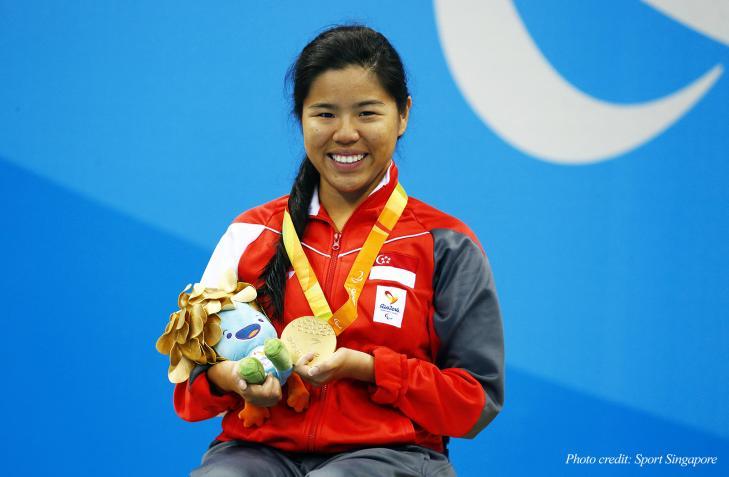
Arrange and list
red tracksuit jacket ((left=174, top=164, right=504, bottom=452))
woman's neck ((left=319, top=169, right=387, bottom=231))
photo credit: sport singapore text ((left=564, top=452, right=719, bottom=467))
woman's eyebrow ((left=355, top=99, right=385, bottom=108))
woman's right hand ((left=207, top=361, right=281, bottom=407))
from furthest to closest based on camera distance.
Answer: photo credit: sport singapore text ((left=564, top=452, right=719, bottom=467)) → woman's neck ((left=319, top=169, right=387, bottom=231)) → woman's eyebrow ((left=355, top=99, right=385, bottom=108)) → red tracksuit jacket ((left=174, top=164, right=504, bottom=452)) → woman's right hand ((left=207, top=361, right=281, bottom=407))

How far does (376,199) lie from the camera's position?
2061 mm

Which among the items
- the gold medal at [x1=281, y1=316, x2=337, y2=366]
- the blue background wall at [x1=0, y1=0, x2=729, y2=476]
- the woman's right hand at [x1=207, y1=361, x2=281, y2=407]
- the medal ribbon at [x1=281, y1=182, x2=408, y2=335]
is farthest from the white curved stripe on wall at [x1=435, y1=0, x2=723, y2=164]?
the woman's right hand at [x1=207, y1=361, x2=281, y2=407]

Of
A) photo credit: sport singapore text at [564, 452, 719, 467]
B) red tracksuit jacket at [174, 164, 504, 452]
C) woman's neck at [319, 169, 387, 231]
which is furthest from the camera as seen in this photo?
photo credit: sport singapore text at [564, 452, 719, 467]

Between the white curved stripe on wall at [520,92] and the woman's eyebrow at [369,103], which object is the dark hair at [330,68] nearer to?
the woman's eyebrow at [369,103]

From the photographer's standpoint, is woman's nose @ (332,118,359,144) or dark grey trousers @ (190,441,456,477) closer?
dark grey trousers @ (190,441,456,477)

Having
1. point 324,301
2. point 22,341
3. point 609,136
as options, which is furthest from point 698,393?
point 22,341

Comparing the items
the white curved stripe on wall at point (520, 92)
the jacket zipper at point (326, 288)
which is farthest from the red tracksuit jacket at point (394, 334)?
the white curved stripe on wall at point (520, 92)

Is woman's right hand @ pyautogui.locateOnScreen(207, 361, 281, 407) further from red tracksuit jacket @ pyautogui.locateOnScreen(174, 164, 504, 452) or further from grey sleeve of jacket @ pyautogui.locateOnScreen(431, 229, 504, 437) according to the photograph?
grey sleeve of jacket @ pyautogui.locateOnScreen(431, 229, 504, 437)

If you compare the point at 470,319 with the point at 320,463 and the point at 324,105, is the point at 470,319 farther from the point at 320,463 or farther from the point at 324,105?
the point at 324,105

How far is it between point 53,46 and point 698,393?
2249 mm

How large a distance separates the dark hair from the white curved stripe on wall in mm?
925

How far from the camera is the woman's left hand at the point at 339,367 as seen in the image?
5.84 ft

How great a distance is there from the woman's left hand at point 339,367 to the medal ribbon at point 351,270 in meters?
0.11

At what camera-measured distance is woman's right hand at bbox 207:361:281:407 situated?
1773 mm
